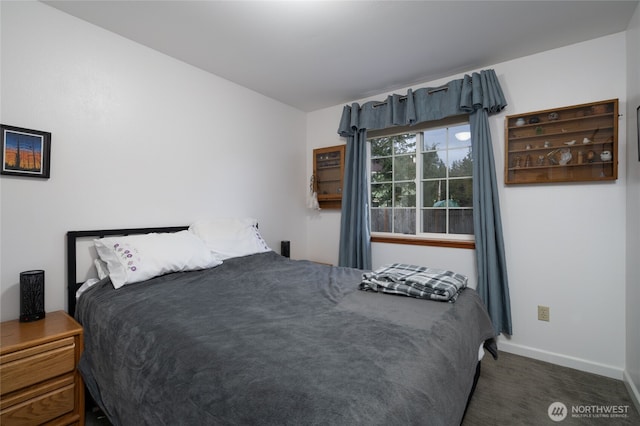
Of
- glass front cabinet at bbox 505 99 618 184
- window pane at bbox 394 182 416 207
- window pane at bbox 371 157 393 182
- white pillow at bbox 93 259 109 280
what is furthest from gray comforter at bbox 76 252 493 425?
window pane at bbox 371 157 393 182

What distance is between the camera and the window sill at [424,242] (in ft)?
8.81

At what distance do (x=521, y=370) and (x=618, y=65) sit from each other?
7.81 ft

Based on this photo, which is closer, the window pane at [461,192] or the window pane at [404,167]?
the window pane at [461,192]

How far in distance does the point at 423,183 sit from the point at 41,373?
10.3 ft

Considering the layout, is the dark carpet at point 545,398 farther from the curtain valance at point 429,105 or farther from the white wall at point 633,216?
the curtain valance at point 429,105

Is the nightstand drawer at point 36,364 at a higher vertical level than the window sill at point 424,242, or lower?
lower

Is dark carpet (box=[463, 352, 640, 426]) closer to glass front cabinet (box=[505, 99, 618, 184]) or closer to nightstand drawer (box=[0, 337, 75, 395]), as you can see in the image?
glass front cabinet (box=[505, 99, 618, 184])

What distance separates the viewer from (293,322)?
126 centimetres

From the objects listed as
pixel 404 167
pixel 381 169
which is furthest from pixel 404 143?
pixel 381 169

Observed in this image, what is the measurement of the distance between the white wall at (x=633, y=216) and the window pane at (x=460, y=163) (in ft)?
3.42

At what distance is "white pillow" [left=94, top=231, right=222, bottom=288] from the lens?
180 centimetres

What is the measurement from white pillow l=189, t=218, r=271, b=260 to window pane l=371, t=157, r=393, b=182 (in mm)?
1548

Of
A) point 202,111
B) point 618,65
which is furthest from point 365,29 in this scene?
point 618,65

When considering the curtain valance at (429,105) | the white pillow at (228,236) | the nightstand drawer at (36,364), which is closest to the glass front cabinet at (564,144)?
the curtain valance at (429,105)
